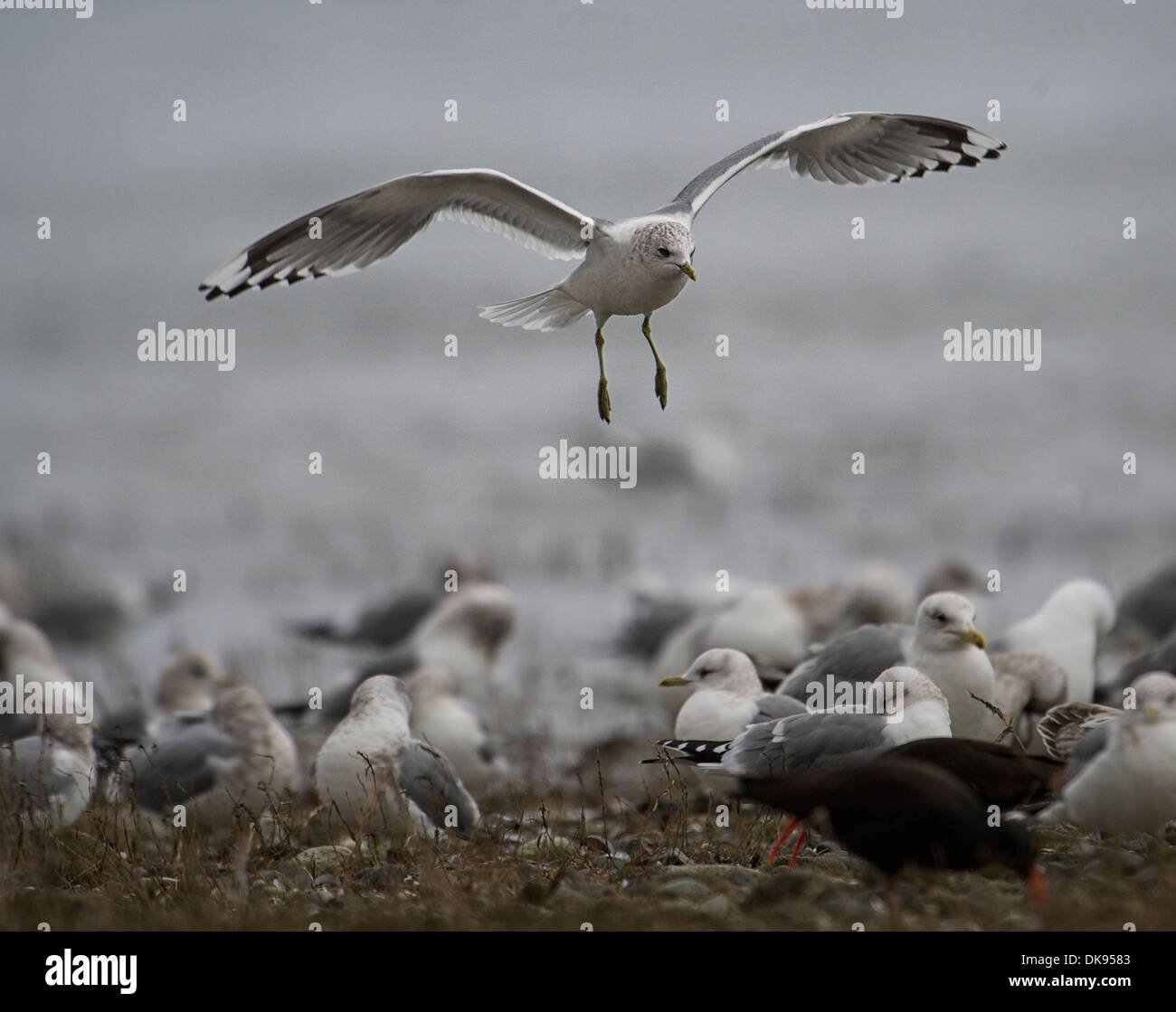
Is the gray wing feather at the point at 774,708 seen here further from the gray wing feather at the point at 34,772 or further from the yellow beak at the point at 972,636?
the gray wing feather at the point at 34,772

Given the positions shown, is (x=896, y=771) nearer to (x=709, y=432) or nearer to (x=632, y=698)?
(x=632, y=698)

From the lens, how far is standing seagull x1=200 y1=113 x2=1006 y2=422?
624 cm

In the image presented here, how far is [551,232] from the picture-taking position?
6.88 m

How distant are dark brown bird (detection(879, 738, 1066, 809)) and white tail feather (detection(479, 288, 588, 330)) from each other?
3048 millimetres

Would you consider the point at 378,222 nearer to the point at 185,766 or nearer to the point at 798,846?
the point at 185,766

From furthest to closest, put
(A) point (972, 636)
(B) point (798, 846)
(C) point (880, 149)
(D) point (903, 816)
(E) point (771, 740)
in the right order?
(C) point (880, 149), (A) point (972, 636), (E) point (771, 740), (B) point (798, 846), (D) point (903, 816)

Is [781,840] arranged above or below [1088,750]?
below

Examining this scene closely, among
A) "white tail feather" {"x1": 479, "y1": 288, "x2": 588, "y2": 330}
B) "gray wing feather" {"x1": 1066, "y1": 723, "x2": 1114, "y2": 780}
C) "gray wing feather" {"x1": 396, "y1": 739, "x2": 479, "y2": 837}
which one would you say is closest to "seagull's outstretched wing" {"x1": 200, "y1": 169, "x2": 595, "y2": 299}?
"white tail feather" {"x1": 479, "y1": 288, "x2": 588, "y2": 330}

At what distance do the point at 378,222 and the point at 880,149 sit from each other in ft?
8.36

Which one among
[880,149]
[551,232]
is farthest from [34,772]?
[880,149]

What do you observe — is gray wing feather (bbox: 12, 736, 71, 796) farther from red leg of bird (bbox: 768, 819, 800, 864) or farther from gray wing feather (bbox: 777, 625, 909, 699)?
gray wing feather (bbox: 777, 625, 909, 699)

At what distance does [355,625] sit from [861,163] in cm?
487

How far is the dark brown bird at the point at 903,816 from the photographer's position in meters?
4.17
